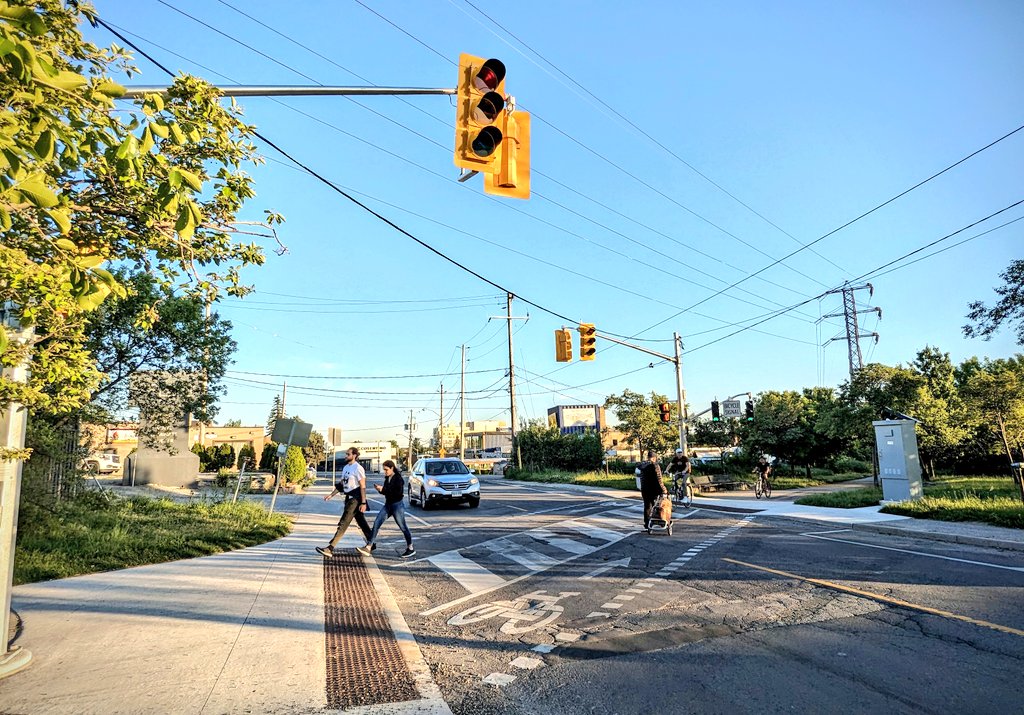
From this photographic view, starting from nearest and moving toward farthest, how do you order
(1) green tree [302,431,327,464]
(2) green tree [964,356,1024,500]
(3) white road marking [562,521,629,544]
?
(3) white road marking [562,521,629,544] → (2) green tree [964,356,1024,500] → (1) green tree [302,431,327,464]

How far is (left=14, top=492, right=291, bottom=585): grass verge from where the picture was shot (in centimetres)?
873

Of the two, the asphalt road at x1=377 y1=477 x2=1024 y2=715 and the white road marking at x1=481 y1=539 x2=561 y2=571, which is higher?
the asphalt road at x1=377 y1=477 x2=1024 y2=715

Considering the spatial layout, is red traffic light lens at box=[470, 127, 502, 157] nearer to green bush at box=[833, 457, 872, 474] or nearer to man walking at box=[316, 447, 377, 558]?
man walking at box=[316, 447, 377, 558]

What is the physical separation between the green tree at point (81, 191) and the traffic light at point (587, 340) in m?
15.5

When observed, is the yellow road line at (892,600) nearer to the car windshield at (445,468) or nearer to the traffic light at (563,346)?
the traffic light at (563,346)

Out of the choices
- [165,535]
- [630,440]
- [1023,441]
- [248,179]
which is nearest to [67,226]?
[248,179]

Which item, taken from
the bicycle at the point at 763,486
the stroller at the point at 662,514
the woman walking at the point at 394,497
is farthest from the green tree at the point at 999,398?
the woman walking at the point at 394,497

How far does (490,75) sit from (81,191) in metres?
4.09

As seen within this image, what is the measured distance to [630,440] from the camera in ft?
133

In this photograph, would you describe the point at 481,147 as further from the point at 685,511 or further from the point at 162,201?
the point at 685,511

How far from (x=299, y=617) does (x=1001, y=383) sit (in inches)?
893

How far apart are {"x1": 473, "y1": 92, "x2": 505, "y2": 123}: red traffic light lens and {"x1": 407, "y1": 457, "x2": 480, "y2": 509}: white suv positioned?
14759 millimetres

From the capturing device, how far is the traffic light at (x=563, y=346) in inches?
787

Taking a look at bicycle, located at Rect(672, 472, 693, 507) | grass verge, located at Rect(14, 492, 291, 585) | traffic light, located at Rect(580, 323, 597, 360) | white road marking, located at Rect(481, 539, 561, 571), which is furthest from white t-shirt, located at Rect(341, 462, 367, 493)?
bicycle, located at Rect(672, 472, 693, 507)
